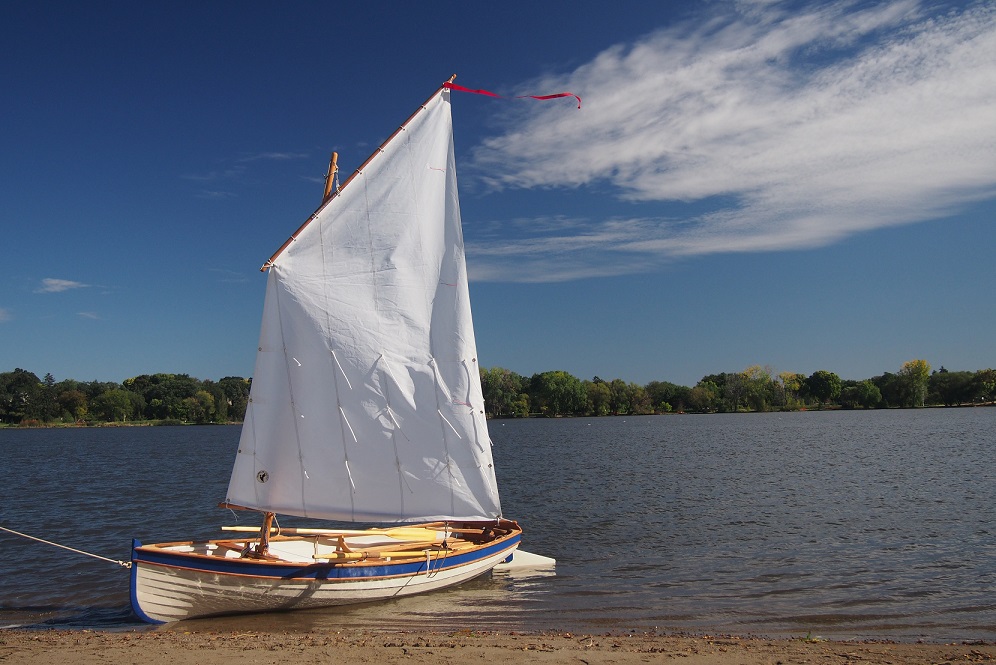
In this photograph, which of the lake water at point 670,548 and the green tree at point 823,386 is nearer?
the lake water at point 670,548

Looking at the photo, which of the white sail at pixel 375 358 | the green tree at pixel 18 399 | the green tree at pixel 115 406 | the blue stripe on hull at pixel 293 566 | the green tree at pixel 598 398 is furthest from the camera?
the green tree at pixel 598 398

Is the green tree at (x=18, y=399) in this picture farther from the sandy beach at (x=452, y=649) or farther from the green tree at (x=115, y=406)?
the sandy beach at (x=452, y=649)

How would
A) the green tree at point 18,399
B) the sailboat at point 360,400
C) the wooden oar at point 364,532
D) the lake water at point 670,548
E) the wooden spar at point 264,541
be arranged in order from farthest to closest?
the green tree at point 18,399
the wooden oar at point 364,532
the wooden spar at point 264,541
the lake water at point 670,548
the sailboat at point 360,400

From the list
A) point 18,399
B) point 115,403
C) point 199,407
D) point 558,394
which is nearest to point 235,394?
point 199,407

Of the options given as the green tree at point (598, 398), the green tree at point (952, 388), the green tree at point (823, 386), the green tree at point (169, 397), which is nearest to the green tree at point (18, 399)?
the green tree at point (169, 397)

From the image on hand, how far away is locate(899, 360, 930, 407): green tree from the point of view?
169 metres

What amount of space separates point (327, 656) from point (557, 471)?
37.4 meters

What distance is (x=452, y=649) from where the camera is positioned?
11.1 meters

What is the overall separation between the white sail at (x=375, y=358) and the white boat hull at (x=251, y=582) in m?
1.15

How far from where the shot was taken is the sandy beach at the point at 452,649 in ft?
34.2

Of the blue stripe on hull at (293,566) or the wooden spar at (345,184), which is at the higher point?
the wooden spar at (345,184)

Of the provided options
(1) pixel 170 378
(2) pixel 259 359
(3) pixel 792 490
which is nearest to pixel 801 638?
(2) pixel 259 359

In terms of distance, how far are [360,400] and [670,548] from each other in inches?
491

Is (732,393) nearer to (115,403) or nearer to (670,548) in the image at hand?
(115,403)
